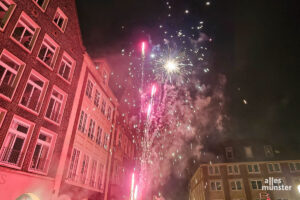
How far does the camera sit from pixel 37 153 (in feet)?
41.2

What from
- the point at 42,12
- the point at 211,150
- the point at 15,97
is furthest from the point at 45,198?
the point at 211,150

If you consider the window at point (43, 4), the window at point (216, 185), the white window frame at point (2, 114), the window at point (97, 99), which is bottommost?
the window at point (216, 185)

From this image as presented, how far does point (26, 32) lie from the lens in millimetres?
13250

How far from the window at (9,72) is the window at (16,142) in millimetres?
1697

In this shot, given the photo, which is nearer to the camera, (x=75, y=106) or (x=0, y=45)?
(x=0, y=45)

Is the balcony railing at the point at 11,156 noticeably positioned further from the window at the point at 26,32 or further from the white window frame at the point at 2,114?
the window at the point at 26,32

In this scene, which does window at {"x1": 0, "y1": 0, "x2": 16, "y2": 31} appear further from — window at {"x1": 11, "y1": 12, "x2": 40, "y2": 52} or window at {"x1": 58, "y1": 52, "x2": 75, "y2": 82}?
window at {"x1": 58, "y1": 52, "x2": 75, "y2": 82}

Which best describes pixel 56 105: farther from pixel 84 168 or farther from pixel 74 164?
pixel 84 168

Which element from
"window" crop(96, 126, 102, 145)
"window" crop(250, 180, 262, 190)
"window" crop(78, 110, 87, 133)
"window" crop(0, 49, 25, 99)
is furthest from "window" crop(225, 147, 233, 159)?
"window" crop(0, 49, 25, 99)

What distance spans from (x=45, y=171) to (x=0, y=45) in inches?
319

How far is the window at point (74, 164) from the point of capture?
1490 cm

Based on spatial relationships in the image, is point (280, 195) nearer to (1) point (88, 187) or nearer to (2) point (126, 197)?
(2) point (126, 197)

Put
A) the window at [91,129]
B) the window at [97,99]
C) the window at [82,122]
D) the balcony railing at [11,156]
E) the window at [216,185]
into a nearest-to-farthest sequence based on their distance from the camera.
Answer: the balcony railing at [11,156] → the window at [82,122] → the window at [91,129] → the window at [97,99] → the window at [216,185]

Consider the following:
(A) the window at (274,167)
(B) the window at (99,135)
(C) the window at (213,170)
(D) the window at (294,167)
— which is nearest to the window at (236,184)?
(C) the window at (213,170)
